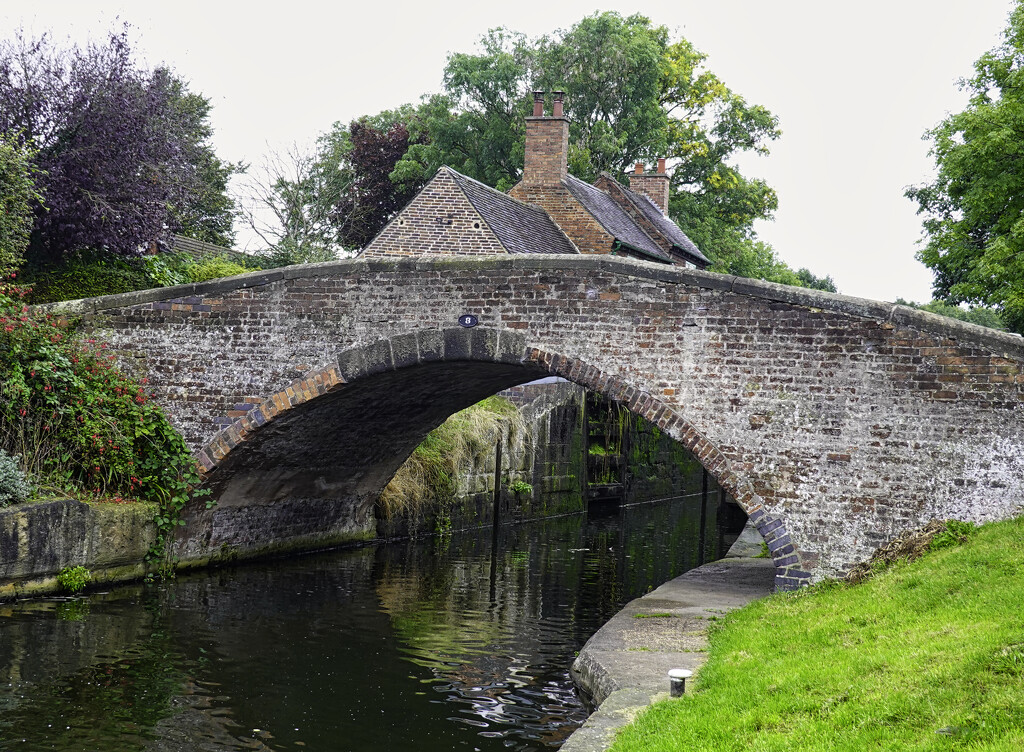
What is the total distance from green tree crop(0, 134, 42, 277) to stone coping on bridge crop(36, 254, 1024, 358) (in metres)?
1.59

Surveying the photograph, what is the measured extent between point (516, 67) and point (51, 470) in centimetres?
2424

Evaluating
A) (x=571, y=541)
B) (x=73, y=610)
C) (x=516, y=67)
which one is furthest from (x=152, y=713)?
(x=516, y=67)

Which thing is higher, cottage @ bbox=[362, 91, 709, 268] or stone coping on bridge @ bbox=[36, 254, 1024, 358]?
cottage @ bbox=[362, 91, 709, 268]

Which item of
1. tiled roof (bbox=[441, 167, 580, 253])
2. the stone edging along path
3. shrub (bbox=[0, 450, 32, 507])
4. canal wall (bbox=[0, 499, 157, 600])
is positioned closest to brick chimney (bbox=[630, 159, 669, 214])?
tiled roof (bbox=[441, 167, 580, 253])

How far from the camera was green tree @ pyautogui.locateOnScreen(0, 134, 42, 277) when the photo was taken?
47.2 ft

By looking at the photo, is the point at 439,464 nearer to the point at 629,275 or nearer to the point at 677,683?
the point at 629,275

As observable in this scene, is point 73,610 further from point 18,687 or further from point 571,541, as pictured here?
point 571,541

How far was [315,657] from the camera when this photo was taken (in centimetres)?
1048

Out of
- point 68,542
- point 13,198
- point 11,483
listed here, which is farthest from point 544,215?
point 11,483

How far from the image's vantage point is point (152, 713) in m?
8.39

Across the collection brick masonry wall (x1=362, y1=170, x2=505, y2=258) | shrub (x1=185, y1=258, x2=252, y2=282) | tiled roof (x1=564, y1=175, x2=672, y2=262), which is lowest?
shrub (x1=185, y1=258, x2=252, y2=282)

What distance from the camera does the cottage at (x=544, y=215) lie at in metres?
21.1

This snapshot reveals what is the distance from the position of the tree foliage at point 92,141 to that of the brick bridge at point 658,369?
3.85 meters

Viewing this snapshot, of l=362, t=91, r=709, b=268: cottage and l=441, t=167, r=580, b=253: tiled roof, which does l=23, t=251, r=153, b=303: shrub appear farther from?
l=441, t=167, r=580, b=253: tiled roof
